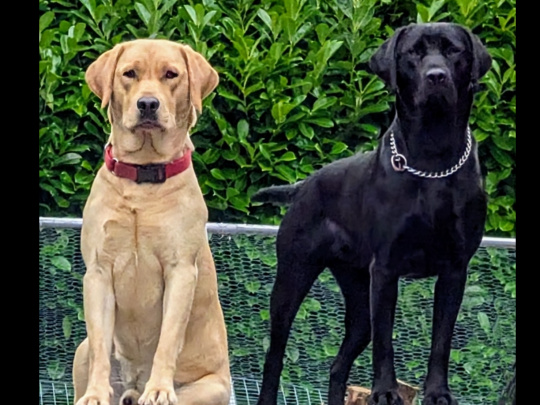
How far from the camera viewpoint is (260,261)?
159 inches

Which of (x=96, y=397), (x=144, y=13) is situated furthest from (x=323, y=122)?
(x=96, y=397)

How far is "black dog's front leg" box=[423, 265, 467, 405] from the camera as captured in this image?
312 cm

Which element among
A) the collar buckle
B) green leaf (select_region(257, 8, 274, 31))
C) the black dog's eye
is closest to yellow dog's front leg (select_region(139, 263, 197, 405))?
the collar buckle

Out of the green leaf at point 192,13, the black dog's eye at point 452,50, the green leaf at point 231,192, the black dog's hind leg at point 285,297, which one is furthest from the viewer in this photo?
the green leaf at point 231,192

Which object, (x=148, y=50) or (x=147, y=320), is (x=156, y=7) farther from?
(x=147, y=320)

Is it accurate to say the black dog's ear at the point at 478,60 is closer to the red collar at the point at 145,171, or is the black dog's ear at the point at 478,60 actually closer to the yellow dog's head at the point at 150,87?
the yellow dog's head at the point at 150,87

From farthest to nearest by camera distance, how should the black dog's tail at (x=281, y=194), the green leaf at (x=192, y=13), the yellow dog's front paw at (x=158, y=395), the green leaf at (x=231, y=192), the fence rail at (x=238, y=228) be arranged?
the green leaf at (x=231, y=192), the green leaf at (x=192, y=13), the fence rail at (x=238, y=228), the black dog's tail at (x=281, y=194), the yellow dog's front paw at (x=158, y=395)

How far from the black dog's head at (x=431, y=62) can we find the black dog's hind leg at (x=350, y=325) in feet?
1.80

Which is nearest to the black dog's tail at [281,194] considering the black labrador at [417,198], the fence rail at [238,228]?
the black labrador at [417,198]

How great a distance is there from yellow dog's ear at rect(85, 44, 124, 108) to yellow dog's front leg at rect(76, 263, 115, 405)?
0.44 m

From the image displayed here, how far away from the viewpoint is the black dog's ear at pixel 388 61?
308 centimetres

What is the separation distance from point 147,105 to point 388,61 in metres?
0.64

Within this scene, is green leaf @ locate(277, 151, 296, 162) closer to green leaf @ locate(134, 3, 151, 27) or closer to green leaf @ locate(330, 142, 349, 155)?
green leaf @ locate(330, 142, 349, 155)
